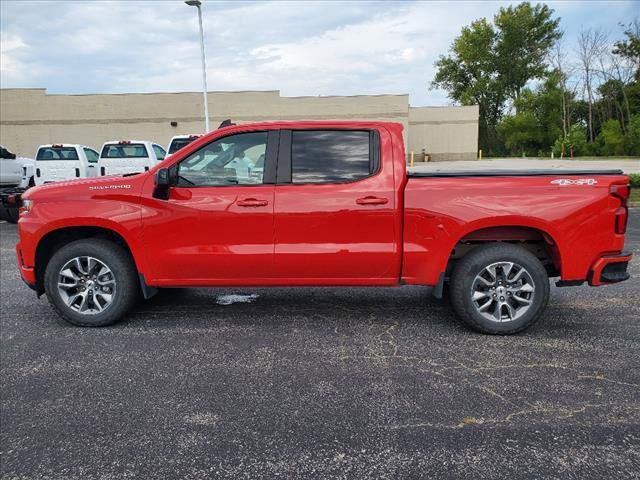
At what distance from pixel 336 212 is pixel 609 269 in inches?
95.1

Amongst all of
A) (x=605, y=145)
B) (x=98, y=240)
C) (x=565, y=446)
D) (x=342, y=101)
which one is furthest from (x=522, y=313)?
(x=605, y=145)

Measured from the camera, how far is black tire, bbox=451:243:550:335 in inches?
163

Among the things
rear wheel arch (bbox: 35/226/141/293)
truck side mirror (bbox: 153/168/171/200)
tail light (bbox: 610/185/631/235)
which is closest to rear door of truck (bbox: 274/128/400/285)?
truck side mirror (bbox: 153/168/171/200)

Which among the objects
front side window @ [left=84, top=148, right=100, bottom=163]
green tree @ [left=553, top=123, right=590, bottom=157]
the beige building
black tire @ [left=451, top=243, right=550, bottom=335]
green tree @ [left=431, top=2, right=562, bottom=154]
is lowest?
black tire @ [left=451, top=243, right=550, bottom=335]

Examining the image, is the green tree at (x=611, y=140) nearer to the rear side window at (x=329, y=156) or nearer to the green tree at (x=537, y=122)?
the green tree at (x=537, y=122)

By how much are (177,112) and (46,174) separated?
24239mm

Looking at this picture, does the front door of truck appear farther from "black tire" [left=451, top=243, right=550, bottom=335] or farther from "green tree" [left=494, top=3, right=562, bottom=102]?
"green tree" [left=494, top=3, right=562, bottom=102]

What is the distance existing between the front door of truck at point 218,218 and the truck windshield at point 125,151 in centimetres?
1177

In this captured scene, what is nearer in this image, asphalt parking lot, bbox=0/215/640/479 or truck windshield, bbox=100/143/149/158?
asphalt parking lot, bbox=0/215/640/479

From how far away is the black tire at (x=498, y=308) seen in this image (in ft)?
13.6

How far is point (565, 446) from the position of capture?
8.55ft

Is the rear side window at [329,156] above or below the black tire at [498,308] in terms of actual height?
above

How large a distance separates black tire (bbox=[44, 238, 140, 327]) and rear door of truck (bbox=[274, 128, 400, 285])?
147 cm

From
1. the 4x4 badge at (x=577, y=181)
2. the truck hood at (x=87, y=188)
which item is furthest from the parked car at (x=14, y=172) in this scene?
the 4x4 badge at (x=577, y=181)
